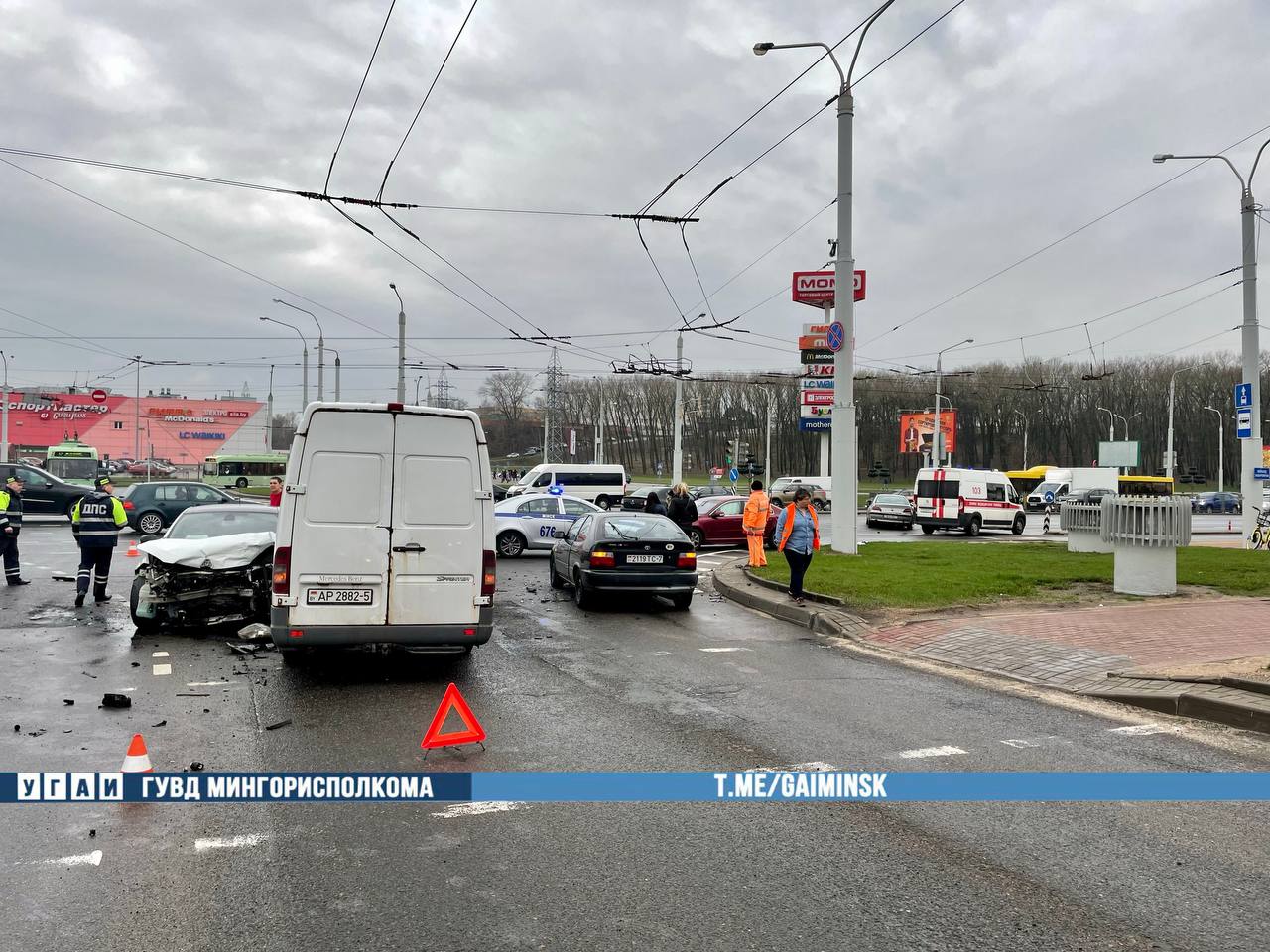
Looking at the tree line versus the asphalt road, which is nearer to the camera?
the asphalt road

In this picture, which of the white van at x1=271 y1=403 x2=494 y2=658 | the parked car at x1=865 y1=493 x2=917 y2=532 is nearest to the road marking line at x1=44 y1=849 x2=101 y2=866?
the white van at x1=271 y1=403 x2=494 y2=658

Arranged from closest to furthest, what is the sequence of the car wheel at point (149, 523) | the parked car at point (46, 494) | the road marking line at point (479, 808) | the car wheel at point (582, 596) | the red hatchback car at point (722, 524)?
the road marking line at point (479, 808), the car wheel at point (582, 596), the red hatchback car at point (722, 524), the car wheel at point (149, 523), the parked car at point (46, 494)

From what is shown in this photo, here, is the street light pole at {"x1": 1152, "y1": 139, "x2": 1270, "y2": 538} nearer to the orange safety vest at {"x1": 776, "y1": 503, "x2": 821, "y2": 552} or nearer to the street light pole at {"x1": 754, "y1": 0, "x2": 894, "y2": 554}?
the street light pole at {"x1": 754, "y1": 0, "x2": 894, "y2": 554}

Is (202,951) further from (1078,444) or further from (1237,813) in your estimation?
(1078,444)

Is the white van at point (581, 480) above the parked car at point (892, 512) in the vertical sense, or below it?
above

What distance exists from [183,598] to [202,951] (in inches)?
326

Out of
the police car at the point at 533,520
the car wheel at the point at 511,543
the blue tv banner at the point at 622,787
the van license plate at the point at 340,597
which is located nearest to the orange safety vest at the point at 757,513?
the police car at the point at 533,520

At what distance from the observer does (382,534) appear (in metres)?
8.41

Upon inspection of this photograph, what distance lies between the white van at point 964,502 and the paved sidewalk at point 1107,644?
19876 mm

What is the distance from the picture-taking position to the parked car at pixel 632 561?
13758 millimetres

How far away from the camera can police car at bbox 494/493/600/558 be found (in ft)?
72.5

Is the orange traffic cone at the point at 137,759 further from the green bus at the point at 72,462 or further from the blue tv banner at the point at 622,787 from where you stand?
the green bus at the point at 72,462

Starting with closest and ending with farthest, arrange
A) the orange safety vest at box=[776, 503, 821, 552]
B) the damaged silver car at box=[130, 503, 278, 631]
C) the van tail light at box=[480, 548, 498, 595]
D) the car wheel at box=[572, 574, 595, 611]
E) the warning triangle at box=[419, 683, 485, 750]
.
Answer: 1. the warning triangle at box=[419, 683, 485, 750]
2. the van tail light at box=[480, 548, 498, 595]
3. the damaged silver car at box=[130, 503, 278, 631]
4. the orange safety vest at box=[776, 503, 821, 552]
5. the car wheel at box=[572, 574, 595, 611]

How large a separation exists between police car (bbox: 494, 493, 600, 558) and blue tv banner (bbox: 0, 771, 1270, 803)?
53.8 feet
